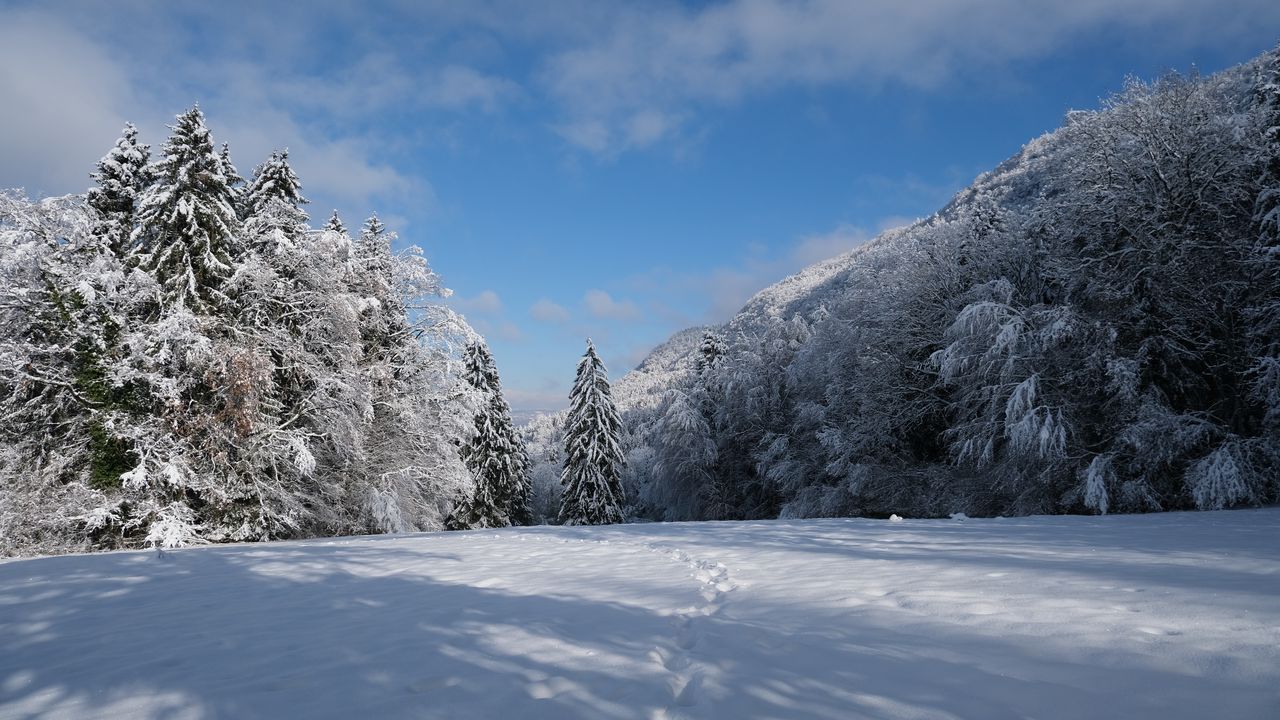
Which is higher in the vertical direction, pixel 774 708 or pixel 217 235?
pixel 217 235

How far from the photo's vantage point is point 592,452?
30.0 meters

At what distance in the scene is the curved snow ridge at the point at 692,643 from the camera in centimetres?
281

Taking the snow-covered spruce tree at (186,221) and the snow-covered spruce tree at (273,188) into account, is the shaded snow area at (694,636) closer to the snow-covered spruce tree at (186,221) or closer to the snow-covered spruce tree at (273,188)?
the snow-covered spruce tree at (186,221)

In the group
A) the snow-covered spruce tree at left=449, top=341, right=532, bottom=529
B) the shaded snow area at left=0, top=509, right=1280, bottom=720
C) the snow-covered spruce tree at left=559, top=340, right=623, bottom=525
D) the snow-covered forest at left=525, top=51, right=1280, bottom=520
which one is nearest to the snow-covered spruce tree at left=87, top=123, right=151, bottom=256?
the shaded snow area at left=0, top=509, right=1280, bottom=720

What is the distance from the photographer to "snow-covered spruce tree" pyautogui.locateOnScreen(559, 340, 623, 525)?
1164 inches

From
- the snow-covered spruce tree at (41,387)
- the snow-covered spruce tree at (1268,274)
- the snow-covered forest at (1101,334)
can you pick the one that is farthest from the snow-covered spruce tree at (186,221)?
the snow-covered spruce tree at (1268,274)

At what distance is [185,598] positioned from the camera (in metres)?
5.61

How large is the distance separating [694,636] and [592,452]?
2657 centimetres

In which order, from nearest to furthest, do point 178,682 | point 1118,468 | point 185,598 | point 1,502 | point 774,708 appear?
point 774,708 → point 178,682 → point 185,598 → point 1,502 → point 1118,468

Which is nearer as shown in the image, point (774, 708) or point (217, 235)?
point (774, 708)

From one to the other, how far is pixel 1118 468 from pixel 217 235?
860 inches

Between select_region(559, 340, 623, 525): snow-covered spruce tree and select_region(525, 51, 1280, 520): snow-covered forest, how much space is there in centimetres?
1145

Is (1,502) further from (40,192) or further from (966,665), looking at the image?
(966,665)

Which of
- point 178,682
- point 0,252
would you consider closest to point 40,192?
point 0,252
